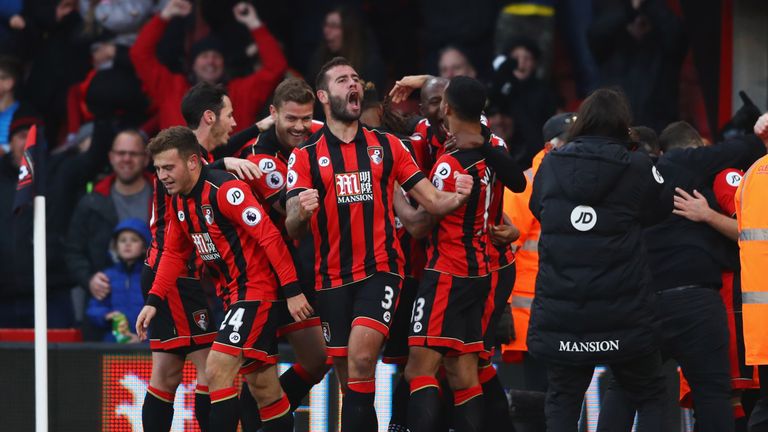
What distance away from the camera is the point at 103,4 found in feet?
40.7

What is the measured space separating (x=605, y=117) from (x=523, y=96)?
4346 millimetres

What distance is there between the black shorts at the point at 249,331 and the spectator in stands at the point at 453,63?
13.1 ft

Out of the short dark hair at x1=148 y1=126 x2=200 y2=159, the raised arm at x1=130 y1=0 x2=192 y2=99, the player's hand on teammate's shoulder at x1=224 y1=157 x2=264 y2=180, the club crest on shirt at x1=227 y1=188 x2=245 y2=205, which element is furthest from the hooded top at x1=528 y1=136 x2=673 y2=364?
the raised arm at x1=130 y1=0 x2=192 y2=99

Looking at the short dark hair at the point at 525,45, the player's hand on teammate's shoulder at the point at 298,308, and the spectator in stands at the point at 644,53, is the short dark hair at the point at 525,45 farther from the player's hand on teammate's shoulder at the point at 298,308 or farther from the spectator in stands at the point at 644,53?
the player's hand on teammate's shoulder at the point at 298,308

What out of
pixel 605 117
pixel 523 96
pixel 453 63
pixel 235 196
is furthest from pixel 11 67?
pixel 605 117

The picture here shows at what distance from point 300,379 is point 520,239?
1712mm

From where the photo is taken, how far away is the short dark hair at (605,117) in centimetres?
741

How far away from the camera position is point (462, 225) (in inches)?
322

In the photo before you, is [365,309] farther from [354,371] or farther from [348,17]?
[348,17]

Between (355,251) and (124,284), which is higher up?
(124,284)

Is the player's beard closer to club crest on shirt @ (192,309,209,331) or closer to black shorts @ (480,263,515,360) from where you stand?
black shorts @ (480,263,515,360)

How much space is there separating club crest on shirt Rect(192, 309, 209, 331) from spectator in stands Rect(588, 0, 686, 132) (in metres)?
4.32

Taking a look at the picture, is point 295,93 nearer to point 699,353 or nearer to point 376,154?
point 376,154

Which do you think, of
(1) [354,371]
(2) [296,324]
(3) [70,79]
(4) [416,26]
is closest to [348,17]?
(4) [416,26]
